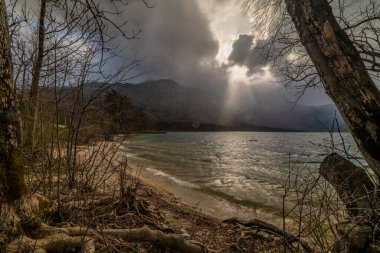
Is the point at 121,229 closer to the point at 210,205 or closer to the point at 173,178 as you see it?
the point at 210,205

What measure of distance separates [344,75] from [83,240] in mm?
3235

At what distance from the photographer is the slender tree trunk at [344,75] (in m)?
2.92

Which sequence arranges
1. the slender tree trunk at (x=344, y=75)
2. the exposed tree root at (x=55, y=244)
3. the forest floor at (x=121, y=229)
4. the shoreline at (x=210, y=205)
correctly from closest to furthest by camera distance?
the exposed tree root at (x=55, y=244)
the slender tree trunk at (x=344, y=75)
the forest floor at (x=121, y=229)
the shoreline at (x=210, y=205)

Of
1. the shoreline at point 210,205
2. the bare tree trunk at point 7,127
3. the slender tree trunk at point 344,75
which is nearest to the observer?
the bare tree trunk at point 7,127

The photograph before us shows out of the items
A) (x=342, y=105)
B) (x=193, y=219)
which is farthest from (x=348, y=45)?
(x=193, y=219)

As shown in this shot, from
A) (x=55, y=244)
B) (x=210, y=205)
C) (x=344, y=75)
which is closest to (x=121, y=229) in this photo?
(x=55, y=244)

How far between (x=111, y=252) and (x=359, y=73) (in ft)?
11.1

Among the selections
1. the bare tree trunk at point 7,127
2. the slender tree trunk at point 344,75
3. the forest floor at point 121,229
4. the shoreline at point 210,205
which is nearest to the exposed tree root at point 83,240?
the forest floor at point 121,229

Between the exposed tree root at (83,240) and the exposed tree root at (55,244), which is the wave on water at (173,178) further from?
the exposed tree root at (55,244)

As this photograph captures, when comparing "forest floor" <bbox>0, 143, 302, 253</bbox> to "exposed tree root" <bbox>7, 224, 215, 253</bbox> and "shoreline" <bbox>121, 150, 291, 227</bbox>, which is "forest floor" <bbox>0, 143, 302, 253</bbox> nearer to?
"exposed tree root" <bbox>7, 224, 215, 253</bbox>

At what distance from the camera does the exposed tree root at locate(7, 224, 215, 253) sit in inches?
102

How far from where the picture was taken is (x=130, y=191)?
20.3 feet

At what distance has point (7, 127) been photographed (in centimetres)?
227

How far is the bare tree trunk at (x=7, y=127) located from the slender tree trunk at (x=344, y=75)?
318cm
